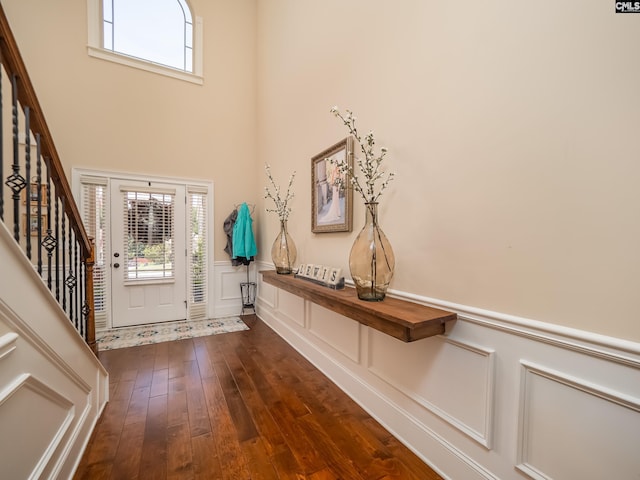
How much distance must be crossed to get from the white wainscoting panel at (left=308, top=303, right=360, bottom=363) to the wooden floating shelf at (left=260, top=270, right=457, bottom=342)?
39 cm

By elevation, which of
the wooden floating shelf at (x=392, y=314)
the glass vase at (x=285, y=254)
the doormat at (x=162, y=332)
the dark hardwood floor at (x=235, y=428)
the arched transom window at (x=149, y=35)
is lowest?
the doormat at (x=162, y=332)

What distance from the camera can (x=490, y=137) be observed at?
4.19ft

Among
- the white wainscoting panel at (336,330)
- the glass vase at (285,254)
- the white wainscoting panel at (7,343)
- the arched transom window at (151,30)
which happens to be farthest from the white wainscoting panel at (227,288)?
the white wainscoting panel at (7,343)

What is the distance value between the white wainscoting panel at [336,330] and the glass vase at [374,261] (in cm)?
55

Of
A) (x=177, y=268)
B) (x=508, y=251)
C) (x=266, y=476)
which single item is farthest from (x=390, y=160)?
(x=177, y=268)

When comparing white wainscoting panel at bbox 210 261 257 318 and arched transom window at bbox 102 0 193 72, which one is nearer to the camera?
arched transom window at bbox 102 0 193 72

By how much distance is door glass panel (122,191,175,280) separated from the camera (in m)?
3.71

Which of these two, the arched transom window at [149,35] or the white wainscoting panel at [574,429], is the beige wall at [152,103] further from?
the white wainscoting panel at [574,429]

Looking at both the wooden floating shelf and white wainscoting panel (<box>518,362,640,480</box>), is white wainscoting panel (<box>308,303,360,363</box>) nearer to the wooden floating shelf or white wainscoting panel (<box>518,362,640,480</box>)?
the wooden floating shelf

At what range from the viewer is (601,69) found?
96 cm

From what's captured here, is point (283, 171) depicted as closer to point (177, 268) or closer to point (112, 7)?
point (177, 268)

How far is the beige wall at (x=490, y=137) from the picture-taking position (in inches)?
37.1

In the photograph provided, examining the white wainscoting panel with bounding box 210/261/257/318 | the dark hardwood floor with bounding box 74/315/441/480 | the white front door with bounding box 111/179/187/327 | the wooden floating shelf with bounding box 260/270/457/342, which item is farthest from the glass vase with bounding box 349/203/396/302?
the white front door with bounding box 111/179/187/327

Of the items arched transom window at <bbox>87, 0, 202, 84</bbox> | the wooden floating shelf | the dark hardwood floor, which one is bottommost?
the dark hardwood floor
